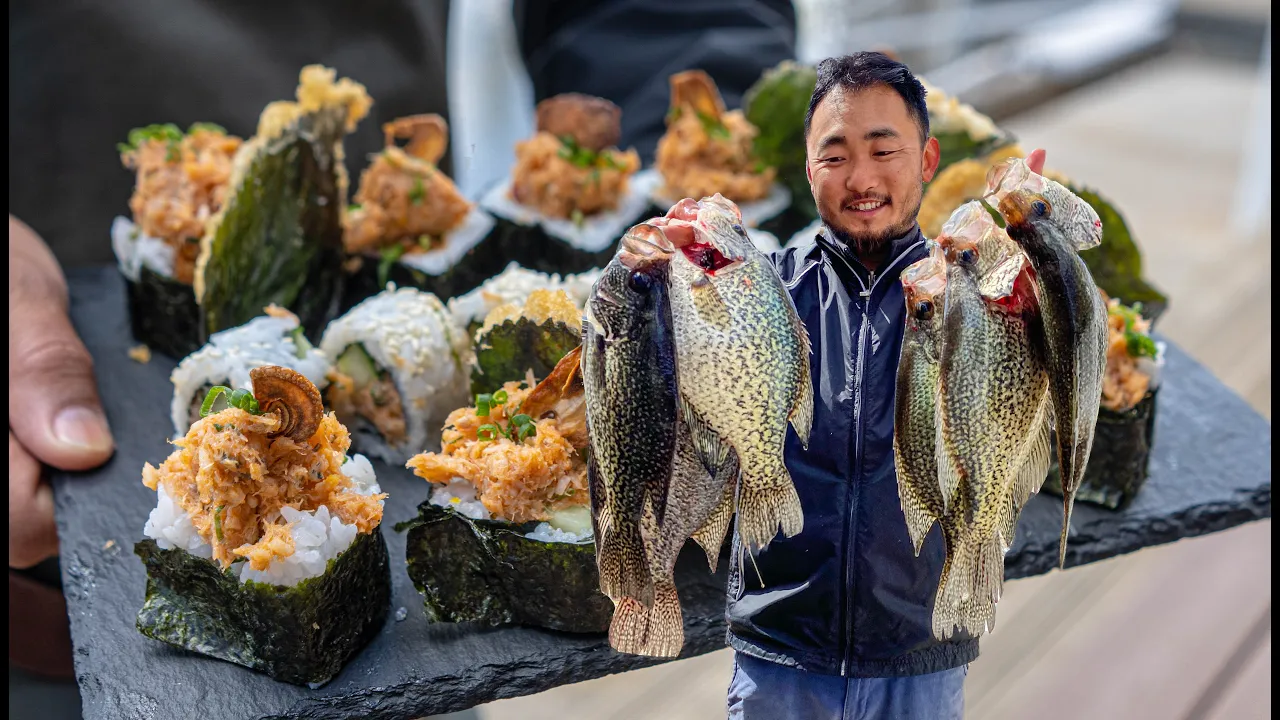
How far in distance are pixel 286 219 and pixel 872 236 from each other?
164 centimetres

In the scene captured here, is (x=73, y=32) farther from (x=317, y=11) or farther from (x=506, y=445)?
(x=506, y=445)

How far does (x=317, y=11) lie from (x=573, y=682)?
88.2 inches

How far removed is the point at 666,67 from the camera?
3.64 metres

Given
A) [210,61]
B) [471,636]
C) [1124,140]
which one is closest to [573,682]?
[471,636]

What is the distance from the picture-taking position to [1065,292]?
1139mm

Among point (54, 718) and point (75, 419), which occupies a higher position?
point (75, 419)

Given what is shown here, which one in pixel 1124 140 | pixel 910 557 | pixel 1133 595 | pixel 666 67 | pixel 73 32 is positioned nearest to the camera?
pixel 910 557

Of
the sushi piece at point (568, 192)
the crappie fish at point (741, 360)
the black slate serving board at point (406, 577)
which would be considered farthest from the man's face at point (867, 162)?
the sushi piece at point (568, 192)

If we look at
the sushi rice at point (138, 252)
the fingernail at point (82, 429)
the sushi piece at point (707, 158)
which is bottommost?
the fingernail at point (82, 429)

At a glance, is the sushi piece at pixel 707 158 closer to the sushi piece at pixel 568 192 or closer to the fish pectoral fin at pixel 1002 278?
the sushi piece at pixel 568 192

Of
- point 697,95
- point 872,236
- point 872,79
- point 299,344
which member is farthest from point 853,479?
point 697,95

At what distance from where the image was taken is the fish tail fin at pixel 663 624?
1211 millimetres

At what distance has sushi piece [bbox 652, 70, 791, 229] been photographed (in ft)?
9.01

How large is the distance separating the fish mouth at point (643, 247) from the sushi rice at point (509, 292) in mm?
944
